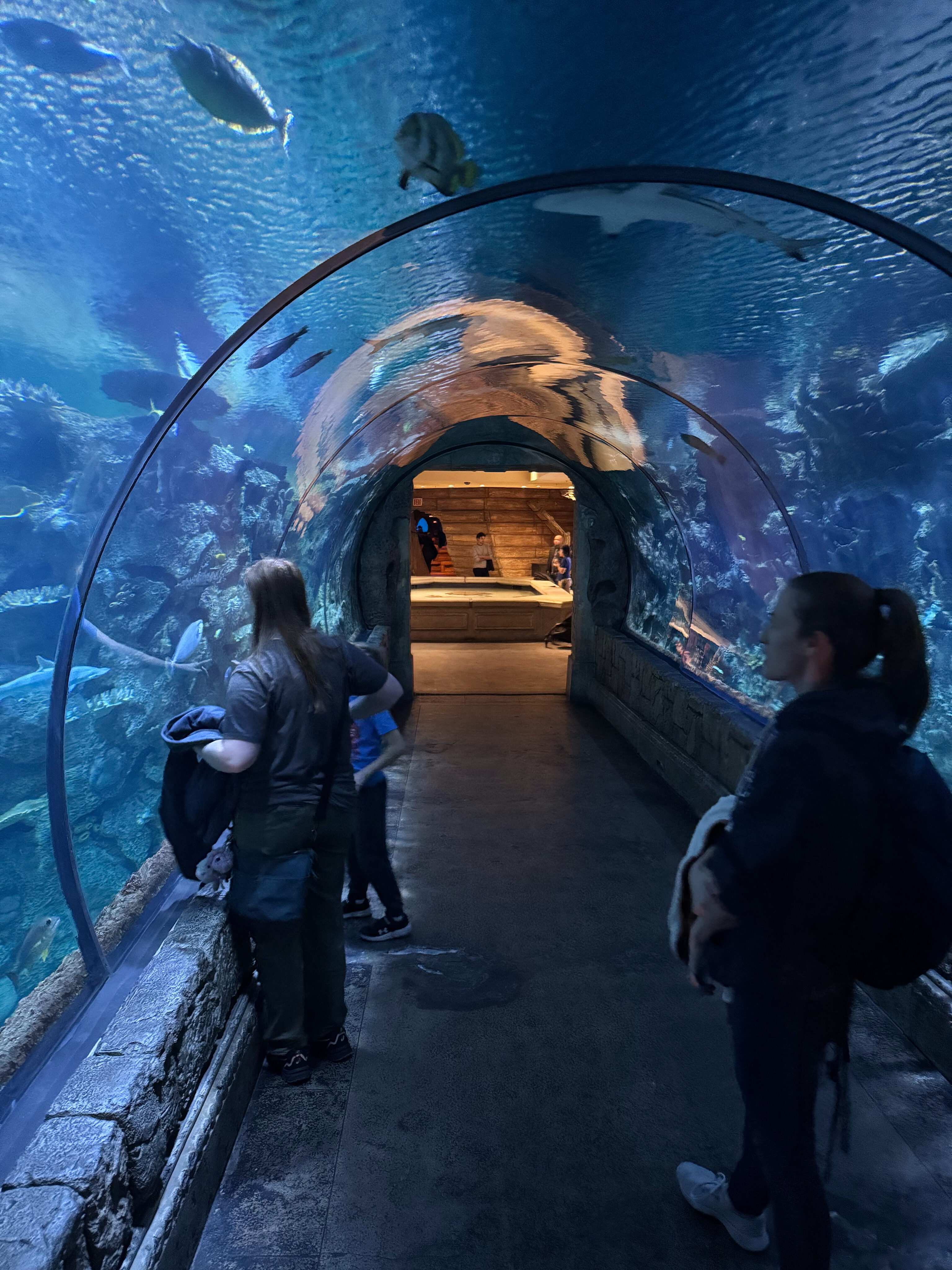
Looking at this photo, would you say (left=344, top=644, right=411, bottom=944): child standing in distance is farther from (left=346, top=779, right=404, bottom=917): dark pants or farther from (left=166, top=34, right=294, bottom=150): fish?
(left=166, top=34, right=294, bottom=150): fish

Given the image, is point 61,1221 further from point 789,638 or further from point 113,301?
point 113,301

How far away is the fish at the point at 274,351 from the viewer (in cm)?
406

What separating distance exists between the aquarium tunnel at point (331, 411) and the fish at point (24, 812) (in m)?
0.02

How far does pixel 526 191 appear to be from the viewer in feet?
10.9

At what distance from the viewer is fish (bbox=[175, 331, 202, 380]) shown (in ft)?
10.9

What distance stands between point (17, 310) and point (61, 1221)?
2412mm

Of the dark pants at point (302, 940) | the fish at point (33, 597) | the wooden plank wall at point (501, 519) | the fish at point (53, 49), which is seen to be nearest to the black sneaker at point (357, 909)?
the dark pants at point (302, 940)

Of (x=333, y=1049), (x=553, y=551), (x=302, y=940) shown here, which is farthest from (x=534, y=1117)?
(x=553, y=551)

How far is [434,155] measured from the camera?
3031mm

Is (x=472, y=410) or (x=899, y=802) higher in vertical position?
(x=472, y=410)

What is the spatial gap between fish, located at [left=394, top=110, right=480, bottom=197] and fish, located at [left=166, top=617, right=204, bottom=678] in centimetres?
259

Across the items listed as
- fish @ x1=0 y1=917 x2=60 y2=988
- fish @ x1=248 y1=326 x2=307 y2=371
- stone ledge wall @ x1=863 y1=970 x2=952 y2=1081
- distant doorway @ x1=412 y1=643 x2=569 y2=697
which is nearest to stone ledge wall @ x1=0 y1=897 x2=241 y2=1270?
fish @ x1=0 y1=917 x2=60 y2=988

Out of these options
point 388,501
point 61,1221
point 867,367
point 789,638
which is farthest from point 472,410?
point 61,1221

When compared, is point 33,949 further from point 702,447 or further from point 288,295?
point 702,447
